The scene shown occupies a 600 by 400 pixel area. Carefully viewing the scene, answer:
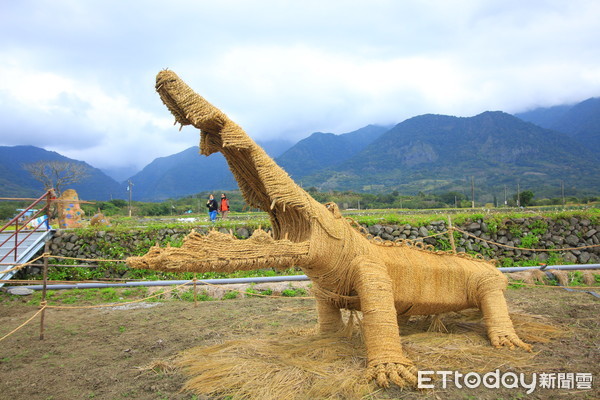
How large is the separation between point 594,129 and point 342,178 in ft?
341

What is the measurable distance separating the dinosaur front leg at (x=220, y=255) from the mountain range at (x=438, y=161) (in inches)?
2206

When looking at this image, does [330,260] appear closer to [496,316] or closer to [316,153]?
[496,316]

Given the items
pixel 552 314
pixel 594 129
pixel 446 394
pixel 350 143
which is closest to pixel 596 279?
pixel 552 314

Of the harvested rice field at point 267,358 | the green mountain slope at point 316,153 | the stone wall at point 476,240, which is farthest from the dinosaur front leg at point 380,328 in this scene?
the green mountain slope at point 316,153

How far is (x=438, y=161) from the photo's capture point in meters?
118

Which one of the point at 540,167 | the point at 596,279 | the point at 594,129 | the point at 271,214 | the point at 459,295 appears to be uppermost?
the point at 594,129

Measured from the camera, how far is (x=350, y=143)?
19925cm

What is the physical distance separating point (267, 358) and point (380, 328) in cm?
124

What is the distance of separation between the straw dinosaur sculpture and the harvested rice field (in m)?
0.34

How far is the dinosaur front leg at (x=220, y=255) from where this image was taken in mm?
2961

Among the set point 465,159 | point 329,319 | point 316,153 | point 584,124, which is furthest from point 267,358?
point 584,124

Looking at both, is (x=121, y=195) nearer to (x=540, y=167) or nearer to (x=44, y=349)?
(x=540, y=167)

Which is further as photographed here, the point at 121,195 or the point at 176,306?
the point at 121,195

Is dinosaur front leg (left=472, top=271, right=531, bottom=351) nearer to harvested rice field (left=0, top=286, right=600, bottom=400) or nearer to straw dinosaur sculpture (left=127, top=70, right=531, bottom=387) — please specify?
straw dinosaur sculpture (left=127, top=70, right=531, bottom=387)
